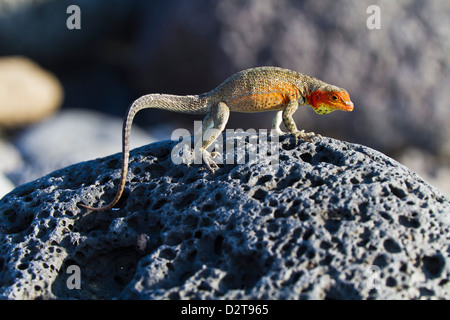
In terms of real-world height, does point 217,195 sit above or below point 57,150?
above

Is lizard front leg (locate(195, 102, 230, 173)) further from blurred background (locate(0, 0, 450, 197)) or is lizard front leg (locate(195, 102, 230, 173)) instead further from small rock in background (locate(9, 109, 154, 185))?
small rock in background (locate(9, 109, 154, 185))

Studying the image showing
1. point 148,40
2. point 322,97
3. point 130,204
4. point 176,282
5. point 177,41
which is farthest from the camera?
point 148,40

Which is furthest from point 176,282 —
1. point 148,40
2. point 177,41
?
point 148,40

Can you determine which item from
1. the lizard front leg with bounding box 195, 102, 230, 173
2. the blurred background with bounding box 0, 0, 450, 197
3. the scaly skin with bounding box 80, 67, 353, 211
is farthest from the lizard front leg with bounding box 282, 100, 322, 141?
the blurred background with bounding box 0, 0, 450, 197

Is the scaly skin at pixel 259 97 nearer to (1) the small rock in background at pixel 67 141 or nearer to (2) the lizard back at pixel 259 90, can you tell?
(2) the lizard back at pixel 259 90

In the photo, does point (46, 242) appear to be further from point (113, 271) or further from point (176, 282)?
point (176, 282)

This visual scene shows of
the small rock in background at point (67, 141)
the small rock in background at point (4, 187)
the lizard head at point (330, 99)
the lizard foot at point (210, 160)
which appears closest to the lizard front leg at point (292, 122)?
the lizard head at point (330, 99)
